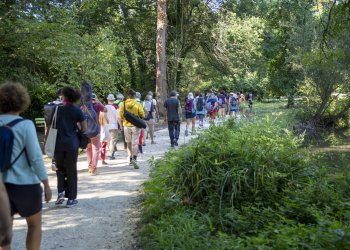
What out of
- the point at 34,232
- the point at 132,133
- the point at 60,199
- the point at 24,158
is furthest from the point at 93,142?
the point at 24,158

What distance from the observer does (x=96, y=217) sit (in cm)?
605

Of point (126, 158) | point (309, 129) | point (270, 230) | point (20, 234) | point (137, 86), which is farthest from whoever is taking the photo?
point (137, 86)

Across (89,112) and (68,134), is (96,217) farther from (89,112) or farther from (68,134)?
(89,112)

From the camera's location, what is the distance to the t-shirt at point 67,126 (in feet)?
20.6

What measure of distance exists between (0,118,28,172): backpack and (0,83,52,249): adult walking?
3 cm

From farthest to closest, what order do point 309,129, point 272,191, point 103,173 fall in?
point 309,129, point 103,173, point 272,191

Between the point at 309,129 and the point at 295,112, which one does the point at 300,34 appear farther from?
the point at 309,129

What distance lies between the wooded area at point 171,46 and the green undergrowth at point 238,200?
116 inches

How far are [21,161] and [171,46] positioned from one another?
26.1 m

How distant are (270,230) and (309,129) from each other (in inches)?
673

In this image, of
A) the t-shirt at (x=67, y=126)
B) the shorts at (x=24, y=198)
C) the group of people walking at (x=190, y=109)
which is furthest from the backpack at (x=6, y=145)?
the group of people walking at (x=190, y=109)

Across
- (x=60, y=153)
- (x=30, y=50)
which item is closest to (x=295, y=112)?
(x=30, y=50)

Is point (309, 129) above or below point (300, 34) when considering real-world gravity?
below

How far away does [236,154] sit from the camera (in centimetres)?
666
